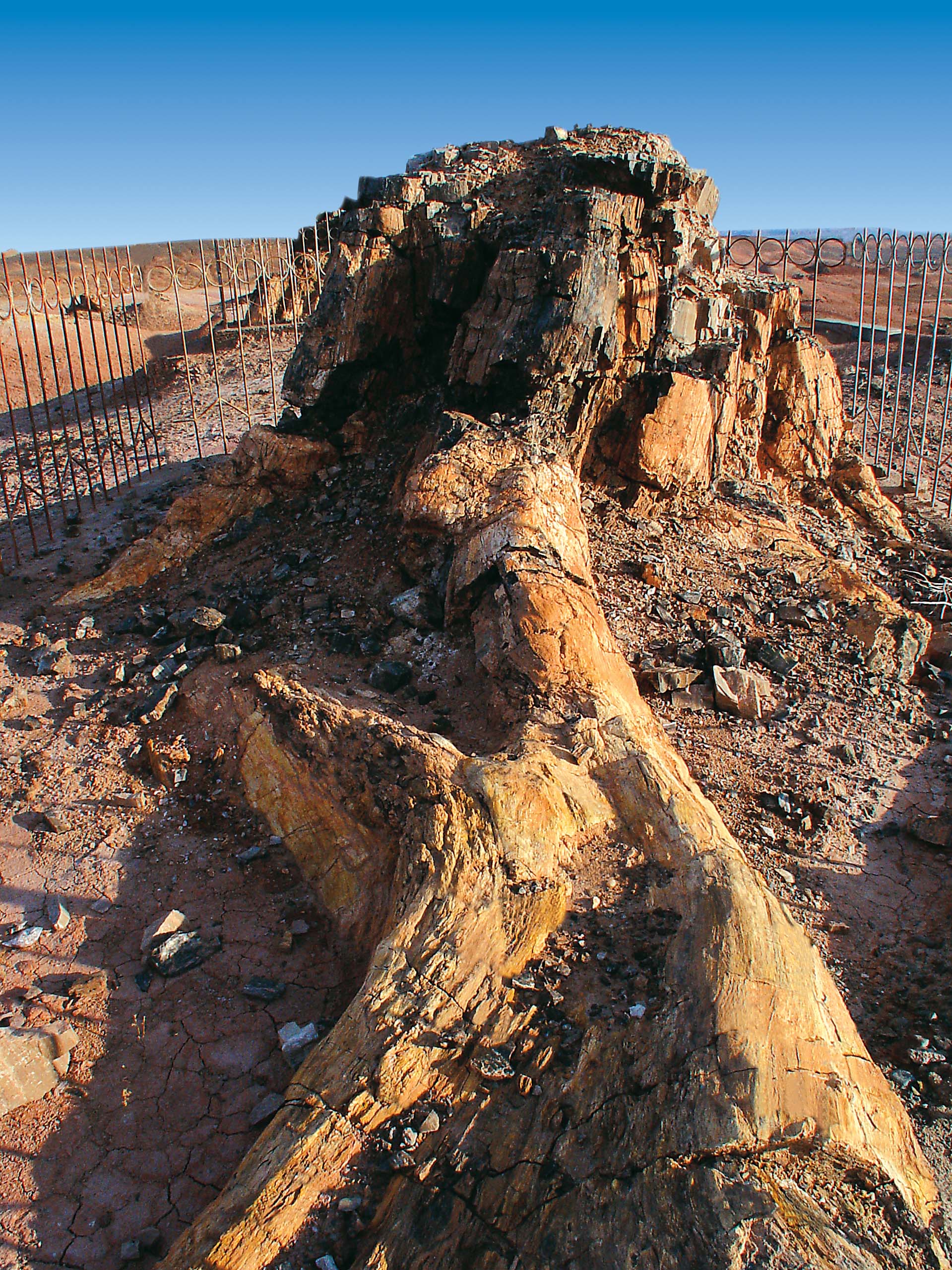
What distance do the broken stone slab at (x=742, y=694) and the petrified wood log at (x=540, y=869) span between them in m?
1.12

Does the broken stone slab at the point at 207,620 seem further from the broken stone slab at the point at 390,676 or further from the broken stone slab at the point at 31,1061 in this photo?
the broken stone slab at the point at 31,1061

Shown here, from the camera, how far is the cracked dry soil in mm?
2721

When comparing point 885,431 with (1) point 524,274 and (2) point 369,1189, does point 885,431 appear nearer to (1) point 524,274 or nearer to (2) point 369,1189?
(1) point 524,274

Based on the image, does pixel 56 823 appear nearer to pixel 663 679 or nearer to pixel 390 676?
pixel 390 676

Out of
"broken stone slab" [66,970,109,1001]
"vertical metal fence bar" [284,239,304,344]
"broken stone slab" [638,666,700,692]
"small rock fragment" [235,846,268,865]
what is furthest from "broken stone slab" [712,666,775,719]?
"vertical metal fence bar" [284,239,304,344]

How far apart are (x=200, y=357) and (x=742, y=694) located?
1294 centimetres

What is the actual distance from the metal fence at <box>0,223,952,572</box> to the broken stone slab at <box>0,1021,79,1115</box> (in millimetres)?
5172

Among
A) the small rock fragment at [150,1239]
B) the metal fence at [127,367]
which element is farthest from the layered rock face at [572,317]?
the small rock fragment at [150,1239]

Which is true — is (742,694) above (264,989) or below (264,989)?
above

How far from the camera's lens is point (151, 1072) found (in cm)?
309

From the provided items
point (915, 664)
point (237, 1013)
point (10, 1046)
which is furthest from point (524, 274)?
point (10, 1046)

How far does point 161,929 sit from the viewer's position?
365cm

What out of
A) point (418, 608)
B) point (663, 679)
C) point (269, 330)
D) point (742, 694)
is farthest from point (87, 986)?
point (269, 330)

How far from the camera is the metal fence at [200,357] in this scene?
28.7 ft
